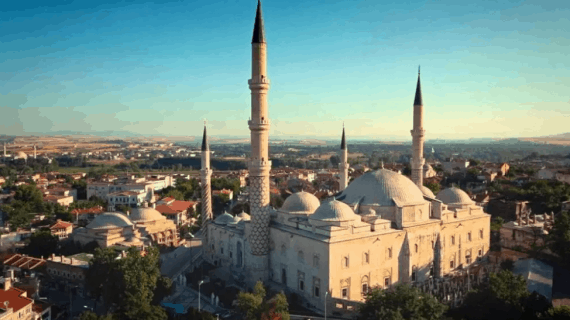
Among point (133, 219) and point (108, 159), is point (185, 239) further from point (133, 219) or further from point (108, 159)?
point (108, 159)

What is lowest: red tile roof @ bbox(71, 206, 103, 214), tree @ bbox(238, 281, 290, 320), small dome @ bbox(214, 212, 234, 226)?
red tile roof @ bbox(71, 206, 103, 214)

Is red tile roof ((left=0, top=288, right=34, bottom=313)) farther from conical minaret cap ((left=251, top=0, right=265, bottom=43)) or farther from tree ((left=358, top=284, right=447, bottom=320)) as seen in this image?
conical minaret cap ((left=251, top=0, right=265, bottom=43))

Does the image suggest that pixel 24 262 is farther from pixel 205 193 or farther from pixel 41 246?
pixel 205 193

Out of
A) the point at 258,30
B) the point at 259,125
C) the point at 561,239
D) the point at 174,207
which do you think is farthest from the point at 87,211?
the point at 561,239

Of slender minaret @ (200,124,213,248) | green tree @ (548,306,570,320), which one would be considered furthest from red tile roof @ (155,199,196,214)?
green tree @ (548,306,570,320)

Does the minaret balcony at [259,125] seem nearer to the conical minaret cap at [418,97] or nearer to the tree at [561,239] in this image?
the conical minaret cap at [418,97]
